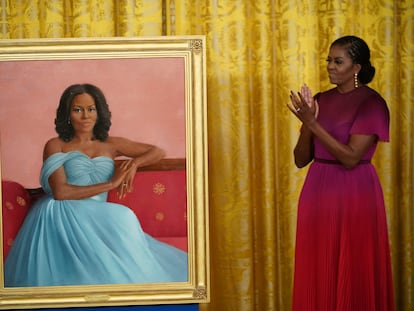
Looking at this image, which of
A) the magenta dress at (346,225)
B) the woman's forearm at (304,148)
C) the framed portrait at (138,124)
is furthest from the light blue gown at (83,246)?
the woman's forearm at (304,148)

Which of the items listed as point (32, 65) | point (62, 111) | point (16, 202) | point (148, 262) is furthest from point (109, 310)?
point (32, 65)


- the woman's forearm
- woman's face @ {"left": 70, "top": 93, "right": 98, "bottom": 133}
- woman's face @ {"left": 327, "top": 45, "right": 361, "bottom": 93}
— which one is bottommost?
the woman's forearm

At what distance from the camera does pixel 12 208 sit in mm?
2801

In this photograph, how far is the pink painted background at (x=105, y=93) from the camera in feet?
9.18

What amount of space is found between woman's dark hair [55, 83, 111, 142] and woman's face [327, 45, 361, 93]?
105 cm

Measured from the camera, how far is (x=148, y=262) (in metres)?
2.79

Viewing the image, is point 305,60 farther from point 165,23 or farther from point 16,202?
point 16,202

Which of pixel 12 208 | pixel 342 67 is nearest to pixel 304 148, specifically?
pixel 342 67

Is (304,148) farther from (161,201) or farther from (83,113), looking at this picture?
(83,113)

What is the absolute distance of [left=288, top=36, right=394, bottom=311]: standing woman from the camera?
8.72ft

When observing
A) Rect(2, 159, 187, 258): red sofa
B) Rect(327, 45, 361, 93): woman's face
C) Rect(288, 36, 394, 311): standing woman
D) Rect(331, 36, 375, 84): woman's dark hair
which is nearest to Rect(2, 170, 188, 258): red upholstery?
Rect(2, 159, 187, 258): red sofa

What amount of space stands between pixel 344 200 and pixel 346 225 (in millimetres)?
111

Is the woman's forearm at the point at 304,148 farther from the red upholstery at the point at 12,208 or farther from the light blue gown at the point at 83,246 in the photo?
the red upholstery at the point at 12,208

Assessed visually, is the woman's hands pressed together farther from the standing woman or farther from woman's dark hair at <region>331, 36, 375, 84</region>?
woman's dark hair at <region>331, 36, 375, 84</region>
